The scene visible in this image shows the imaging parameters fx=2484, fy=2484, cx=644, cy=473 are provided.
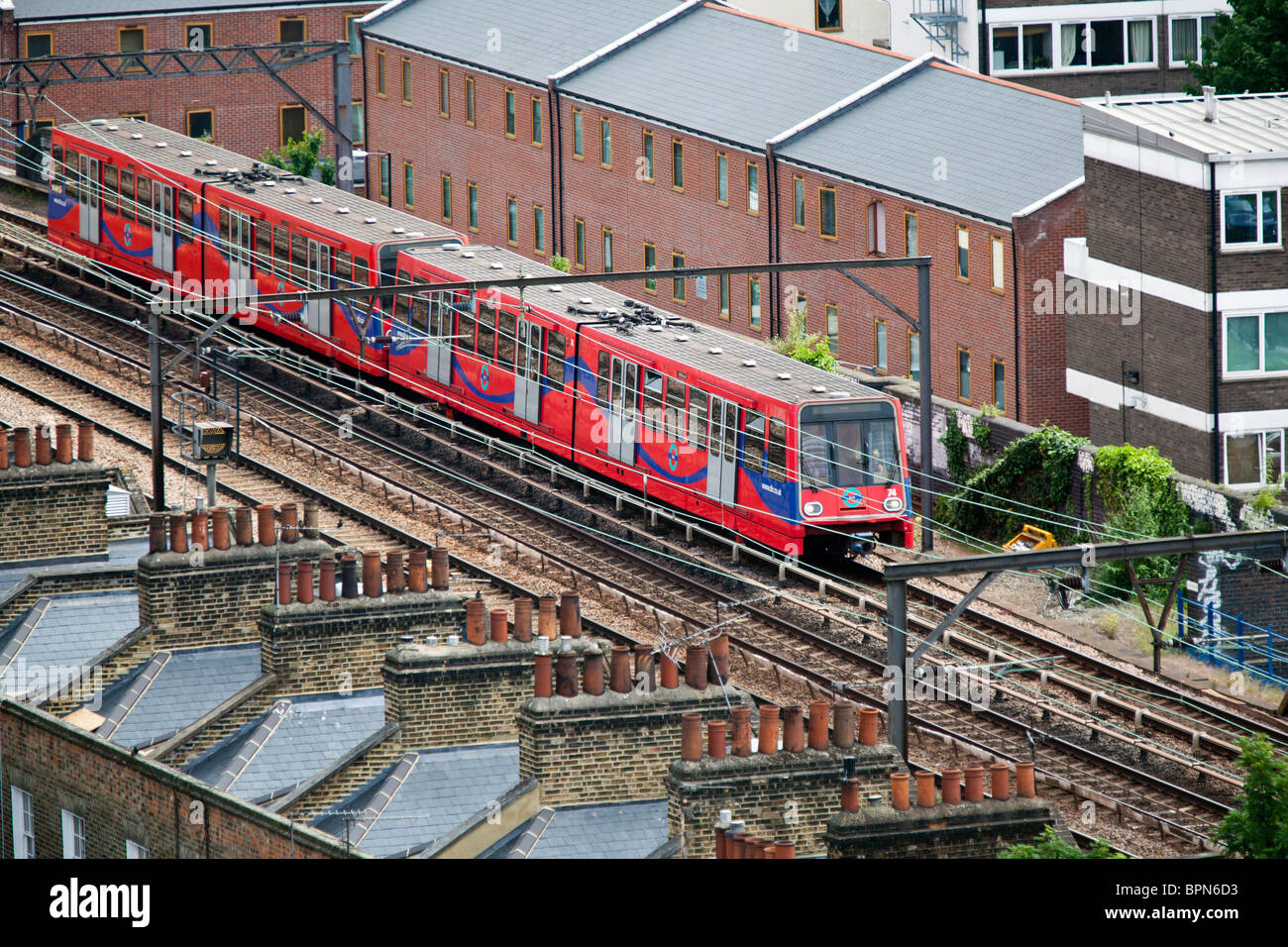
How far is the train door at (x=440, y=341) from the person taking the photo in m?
45.4

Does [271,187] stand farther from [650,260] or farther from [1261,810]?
[1261,810]

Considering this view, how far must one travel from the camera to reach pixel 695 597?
3872 centimetres

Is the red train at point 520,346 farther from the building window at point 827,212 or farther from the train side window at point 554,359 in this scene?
the building window at point 827,212

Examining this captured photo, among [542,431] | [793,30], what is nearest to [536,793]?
[542,431]

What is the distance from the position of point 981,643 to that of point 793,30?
2797cm

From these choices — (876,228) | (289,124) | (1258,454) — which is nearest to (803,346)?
(876,228)

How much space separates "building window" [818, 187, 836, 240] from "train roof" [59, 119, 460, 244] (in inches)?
340

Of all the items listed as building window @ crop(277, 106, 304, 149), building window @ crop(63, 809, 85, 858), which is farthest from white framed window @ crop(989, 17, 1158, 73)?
building window @ crop(63, 809, 85, 858)

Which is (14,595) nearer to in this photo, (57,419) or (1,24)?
(57,419)

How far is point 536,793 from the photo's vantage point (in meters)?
21.3

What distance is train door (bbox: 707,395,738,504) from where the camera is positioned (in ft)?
129

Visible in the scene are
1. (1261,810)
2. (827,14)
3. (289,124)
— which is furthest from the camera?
(289,124)

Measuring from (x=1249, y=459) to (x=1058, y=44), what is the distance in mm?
28861

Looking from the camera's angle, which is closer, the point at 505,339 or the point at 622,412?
the point at 622,412
